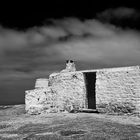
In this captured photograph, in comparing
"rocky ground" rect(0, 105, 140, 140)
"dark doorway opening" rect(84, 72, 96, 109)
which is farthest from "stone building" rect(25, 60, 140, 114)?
"rocky ground" rect(0, 105, 140, 140)

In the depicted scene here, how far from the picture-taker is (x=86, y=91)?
22.2m

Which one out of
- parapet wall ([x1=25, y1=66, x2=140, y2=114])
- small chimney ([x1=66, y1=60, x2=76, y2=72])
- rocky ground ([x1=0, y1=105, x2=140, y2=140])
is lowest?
rocky ground ([x1=0, y1=105, x2=140, y2=140])

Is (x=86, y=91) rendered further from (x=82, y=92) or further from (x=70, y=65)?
(x=70, y=65)

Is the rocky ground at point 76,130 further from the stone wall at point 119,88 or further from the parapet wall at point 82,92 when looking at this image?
the parapet wall at point 82,92

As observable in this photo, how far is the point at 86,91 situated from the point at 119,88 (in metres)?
3.47

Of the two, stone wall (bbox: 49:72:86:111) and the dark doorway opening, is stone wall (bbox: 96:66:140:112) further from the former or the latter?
the dark doorway opening

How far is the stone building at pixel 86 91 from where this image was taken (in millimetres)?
19094

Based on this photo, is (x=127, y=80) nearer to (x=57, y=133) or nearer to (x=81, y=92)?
(x=81, y=92)

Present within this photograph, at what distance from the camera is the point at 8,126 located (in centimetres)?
1706

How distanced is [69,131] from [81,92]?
7.72 m

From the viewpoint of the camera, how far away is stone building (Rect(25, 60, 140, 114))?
62.6ft

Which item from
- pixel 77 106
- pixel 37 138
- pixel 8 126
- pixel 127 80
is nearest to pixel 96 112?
pixel 77 106

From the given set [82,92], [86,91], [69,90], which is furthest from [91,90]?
[82,92]

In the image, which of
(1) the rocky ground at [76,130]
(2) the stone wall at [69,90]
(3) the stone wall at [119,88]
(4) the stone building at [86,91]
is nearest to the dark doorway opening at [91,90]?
(4) the stone building at [86,91]
